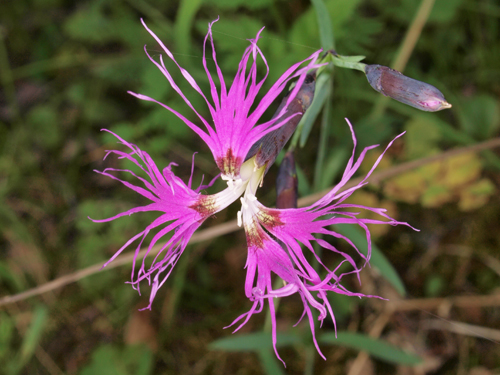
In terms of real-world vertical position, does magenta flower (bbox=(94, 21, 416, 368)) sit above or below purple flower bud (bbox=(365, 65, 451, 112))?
below

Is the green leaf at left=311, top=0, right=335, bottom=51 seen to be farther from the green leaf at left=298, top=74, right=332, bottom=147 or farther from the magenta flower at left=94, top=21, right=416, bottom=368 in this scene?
the magenta flower at left=94, top=21, right=416, bottom=368

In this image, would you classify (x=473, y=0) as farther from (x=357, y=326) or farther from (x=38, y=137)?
(x=38, y=137)

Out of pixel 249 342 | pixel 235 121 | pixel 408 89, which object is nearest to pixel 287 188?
pixel 235 121

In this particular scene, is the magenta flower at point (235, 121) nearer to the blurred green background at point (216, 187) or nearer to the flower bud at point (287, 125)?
the flower bud at point (287, 125)

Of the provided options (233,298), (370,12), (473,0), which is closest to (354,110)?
(370,12)

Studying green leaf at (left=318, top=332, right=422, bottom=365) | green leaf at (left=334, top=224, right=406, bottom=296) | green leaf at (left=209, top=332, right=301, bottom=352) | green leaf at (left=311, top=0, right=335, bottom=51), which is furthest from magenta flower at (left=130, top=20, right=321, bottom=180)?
green leaf at (left=318, top=332, right=422, bottom=365)

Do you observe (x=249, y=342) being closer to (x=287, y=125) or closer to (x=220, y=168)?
(x=220, y=168)

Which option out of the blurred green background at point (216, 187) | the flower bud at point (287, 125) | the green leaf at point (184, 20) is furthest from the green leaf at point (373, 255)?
the green leaf at point (184, 20)
